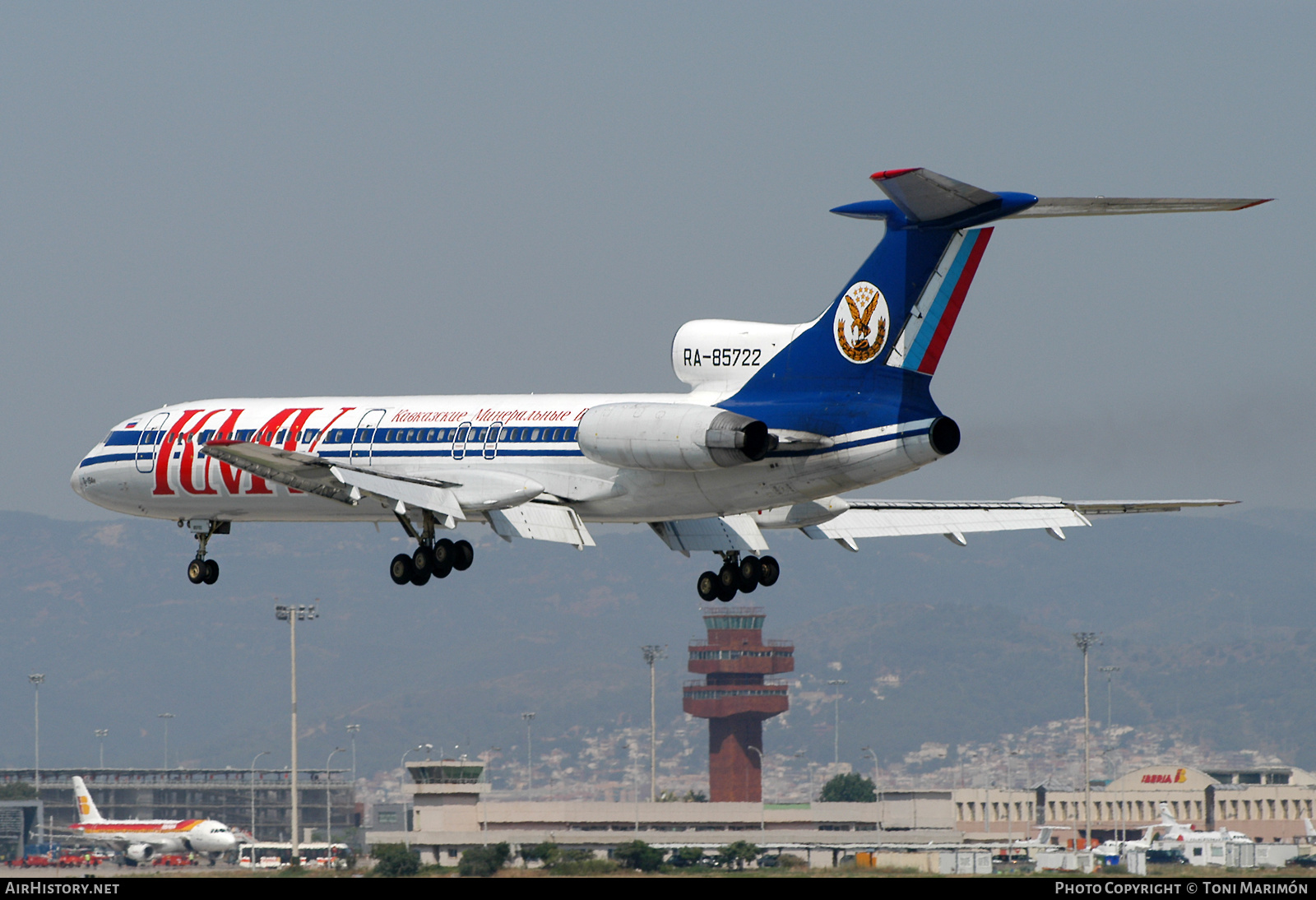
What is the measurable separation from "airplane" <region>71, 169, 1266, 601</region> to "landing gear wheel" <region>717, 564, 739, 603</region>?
0.13 feet

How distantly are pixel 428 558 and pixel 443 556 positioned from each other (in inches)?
12.7

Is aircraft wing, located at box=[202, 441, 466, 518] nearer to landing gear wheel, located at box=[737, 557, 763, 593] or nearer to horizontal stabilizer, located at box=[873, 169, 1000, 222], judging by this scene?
landing gear wheel, located at box=[737, 557, 763, 593]

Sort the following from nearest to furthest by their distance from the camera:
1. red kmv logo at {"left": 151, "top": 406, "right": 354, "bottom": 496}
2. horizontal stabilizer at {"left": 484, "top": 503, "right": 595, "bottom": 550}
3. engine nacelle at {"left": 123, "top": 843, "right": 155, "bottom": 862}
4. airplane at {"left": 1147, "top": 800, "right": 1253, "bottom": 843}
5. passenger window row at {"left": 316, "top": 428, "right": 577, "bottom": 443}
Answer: horizontal stabilizer at {"left": 484, "top": 503, "right": 595, "bottom": 550} < passenger window row at {"left": 316, "top": 428, "right": 577, "bottom": 443} < red kmv logo at {"left": 151, "top": 406, "right": 354, "bottom": 496} < airplane at {"left": 1147, "top": 800, "right": 1253, "bottom": 843} < engine nacelle at {"left": 123, "top": 843, "right": 155, "bottom": 862}

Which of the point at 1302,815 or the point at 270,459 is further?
the point at 1302,815

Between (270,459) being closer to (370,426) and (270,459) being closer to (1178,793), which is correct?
(370,426)

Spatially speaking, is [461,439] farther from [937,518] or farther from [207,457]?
[937,518]

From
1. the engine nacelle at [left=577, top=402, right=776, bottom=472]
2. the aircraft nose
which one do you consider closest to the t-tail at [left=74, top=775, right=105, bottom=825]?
the aircraft nose

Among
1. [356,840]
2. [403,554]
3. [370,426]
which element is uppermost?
[370,426]

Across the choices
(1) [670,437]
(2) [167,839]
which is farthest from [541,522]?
(2) [167,839]

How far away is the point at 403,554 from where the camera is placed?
41188 mm

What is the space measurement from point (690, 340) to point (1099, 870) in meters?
48.6

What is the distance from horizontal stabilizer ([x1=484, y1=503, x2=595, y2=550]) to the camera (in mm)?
38812

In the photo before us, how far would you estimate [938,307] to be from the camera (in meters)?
34.8

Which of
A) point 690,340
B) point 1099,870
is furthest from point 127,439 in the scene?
point 1099,870
